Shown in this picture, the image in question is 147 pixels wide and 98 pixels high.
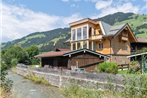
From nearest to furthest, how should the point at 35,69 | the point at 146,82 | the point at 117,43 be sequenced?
the point at 146,82
the point at 35,69
the point at 117,43

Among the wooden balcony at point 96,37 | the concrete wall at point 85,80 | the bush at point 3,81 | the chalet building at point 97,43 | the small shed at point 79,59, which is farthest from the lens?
the wooden balcony at point 96,37

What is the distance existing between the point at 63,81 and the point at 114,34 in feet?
51.2

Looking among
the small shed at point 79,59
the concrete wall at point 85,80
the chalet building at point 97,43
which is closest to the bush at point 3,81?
the concrete wall at point 85,80

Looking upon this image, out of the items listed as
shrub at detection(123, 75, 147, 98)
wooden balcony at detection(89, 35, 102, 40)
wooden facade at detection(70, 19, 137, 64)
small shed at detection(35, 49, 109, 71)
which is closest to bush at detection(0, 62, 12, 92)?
shrub at detection(123, 75, 147, 98)

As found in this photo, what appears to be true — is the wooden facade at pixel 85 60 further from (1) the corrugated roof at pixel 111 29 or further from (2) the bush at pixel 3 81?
(2) the bush at pixel 3 81

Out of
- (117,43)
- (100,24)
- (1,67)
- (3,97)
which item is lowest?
(3,97)

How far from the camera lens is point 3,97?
1279cm

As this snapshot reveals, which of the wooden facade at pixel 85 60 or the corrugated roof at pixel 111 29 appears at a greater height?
the corrugated roof at pixel 111 29

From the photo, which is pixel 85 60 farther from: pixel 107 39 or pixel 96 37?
pixel 96 37

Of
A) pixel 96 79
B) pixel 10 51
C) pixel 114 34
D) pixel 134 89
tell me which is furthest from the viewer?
pixel 10 51

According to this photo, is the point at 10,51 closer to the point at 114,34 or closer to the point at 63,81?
the point at 114,34

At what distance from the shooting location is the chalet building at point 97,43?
39.6m

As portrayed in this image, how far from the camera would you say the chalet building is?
130 ft

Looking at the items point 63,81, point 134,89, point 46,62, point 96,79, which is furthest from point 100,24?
point 134,89
